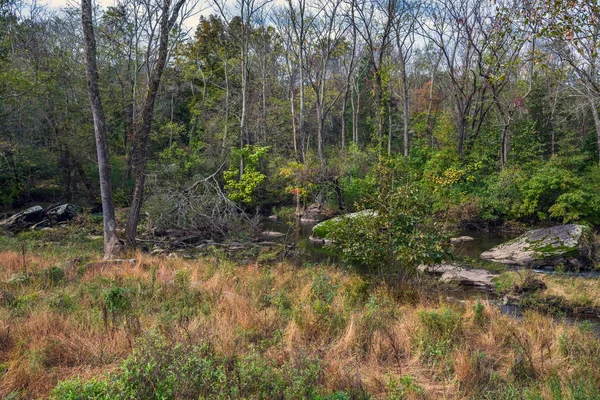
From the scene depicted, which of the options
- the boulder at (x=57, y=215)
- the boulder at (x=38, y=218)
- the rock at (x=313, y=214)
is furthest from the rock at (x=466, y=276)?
the boulder at (x=57, y=215)

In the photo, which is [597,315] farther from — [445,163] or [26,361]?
[445,163]

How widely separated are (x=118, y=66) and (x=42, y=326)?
28.4 meters

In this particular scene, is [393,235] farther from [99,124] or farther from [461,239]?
[461,239]

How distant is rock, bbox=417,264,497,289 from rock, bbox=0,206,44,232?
17277 mm

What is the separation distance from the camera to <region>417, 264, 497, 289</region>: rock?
11.3 metres

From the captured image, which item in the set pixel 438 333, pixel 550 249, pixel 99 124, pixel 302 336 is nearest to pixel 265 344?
pixel 302 336

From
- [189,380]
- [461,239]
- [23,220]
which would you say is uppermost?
[23,220]

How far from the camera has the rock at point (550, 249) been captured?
13.2m

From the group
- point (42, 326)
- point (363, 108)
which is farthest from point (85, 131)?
point (363, 108)

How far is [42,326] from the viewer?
537cm

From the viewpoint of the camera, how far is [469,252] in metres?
16.5

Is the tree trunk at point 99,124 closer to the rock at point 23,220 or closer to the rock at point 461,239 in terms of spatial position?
the rock at point 23,220

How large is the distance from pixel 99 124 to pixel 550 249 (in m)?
14.2

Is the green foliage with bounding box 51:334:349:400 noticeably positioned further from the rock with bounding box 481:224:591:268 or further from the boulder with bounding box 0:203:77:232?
the boulder with bounding box 0:203:77:232
